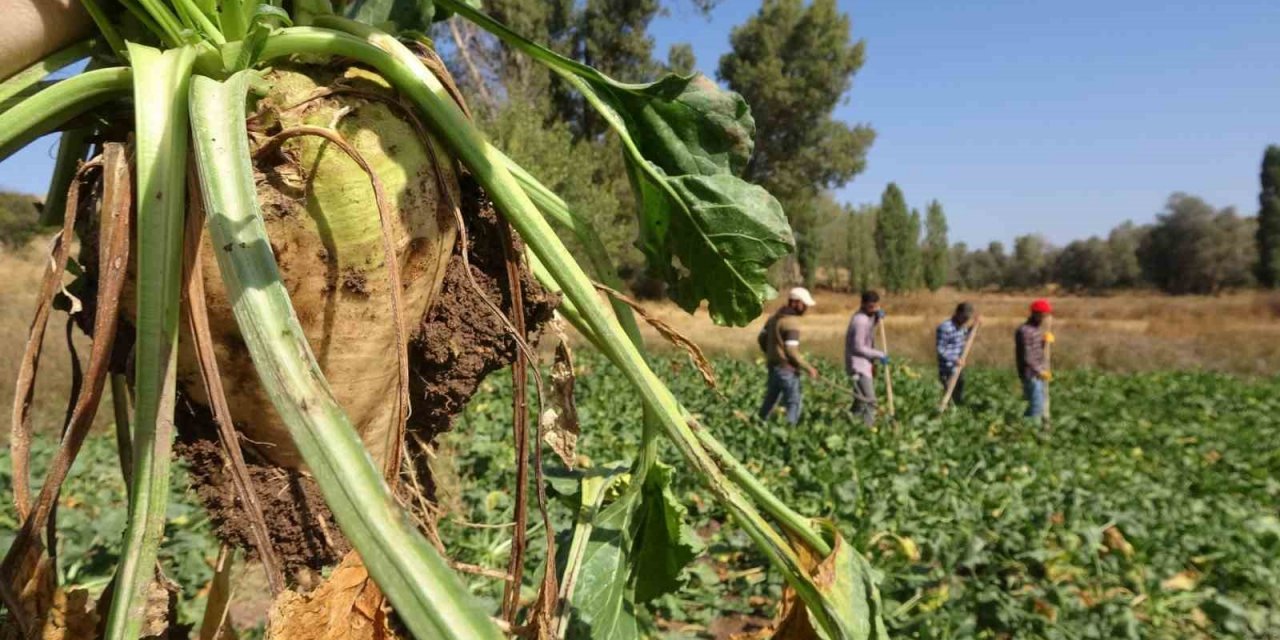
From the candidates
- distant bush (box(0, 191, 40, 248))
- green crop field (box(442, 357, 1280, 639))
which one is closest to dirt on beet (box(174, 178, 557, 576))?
green crop field (box(442, 357, 1280, 639))

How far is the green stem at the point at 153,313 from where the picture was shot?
2.97 feet

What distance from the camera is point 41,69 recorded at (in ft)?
3.59

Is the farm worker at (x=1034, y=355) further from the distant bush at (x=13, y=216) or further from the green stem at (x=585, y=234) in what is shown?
the distant bush at (x=13, y=216)

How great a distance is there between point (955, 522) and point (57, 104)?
17.3ft

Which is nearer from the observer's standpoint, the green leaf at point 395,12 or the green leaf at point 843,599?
the green leaf at point 843,599

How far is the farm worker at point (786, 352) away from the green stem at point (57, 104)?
319 inches

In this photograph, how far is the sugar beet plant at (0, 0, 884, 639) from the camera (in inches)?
33.0

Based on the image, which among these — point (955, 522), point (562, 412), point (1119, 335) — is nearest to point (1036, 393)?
point (955, 522)

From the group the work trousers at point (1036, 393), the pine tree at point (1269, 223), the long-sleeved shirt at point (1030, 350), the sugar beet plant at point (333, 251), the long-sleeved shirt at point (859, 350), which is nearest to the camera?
the sugar beet plant at point (333, 251)

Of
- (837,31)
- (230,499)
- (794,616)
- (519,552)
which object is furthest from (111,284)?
(837,31)

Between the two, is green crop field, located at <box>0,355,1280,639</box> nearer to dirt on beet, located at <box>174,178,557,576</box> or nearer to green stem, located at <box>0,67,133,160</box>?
dirt on beet, located at <box>174,178,557,576</box>

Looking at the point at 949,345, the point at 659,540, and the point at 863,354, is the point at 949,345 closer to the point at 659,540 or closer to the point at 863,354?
the point at 863,354

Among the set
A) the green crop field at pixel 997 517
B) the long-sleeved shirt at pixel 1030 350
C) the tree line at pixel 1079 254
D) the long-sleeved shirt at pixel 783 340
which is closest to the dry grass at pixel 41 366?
the green crop field at pixel 997 517

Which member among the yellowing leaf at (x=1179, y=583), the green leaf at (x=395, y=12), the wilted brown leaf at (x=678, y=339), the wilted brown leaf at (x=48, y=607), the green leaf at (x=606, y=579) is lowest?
the yellowing leaf at (x=1179, y=583)
